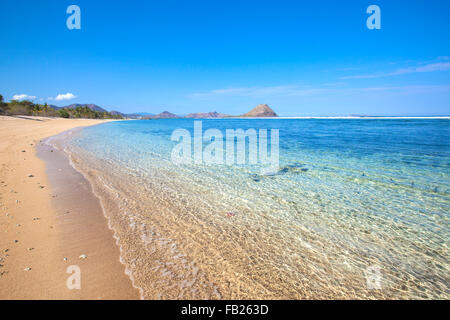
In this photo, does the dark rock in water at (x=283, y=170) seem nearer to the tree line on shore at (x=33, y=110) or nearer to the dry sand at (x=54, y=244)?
the dry sand at (x=54, y=244)

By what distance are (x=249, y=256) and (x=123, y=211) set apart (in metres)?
3.33

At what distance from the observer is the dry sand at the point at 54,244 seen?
2635 mm

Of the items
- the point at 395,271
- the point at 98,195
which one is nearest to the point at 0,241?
the point at 98,195

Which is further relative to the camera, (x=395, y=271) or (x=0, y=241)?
(x=0, y=241)

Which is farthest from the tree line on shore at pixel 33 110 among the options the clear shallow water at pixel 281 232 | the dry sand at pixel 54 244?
the clear shallow water at pixel 281 232

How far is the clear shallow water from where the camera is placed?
9.53ft

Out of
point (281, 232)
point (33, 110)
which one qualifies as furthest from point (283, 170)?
point (33, 110)

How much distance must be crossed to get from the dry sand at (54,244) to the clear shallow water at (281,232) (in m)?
0.29

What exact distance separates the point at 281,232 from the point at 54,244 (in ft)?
14.0

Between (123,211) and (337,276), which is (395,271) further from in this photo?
(123,211)

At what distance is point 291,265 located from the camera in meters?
3.30

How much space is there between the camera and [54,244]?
11.7 ft

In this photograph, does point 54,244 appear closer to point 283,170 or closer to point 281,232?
point 281,232
